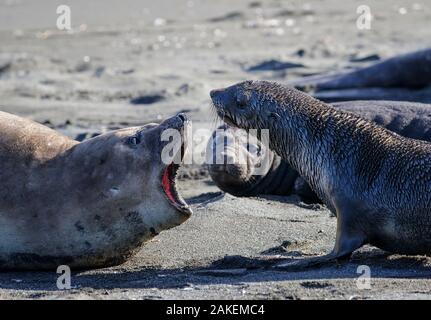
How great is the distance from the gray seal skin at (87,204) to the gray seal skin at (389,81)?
477 cm

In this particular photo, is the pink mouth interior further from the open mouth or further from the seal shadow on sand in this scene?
the seal shadow on sand

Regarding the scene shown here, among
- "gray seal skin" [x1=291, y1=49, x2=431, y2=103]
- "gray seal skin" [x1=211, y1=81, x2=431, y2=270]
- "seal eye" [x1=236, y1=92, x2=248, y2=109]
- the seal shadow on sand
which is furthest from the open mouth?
"gray seal skin" [x1=291, y1=49, x2=431, y2=103]

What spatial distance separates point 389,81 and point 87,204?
18.0 ft

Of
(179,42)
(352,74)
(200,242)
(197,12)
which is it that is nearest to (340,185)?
(200,242)

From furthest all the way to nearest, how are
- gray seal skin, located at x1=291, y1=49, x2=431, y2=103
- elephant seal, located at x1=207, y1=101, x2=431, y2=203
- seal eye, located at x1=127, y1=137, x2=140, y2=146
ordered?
gray seal skin, located at x1=291, y1=49, x2=431, y2=103, elephant seal, located at x1=207, y1=101, x2=431, y2=203, seal eye, located at x1=127, y1=137, x2=140, y2=146

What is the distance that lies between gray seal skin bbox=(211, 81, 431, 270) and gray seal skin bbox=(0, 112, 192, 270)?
0.81m

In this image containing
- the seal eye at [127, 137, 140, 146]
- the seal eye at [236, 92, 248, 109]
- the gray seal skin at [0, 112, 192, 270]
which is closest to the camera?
the gray seal skin at [0, 112, 192, 270]

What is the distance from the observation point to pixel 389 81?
10.9 metres

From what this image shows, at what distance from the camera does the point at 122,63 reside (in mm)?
14008

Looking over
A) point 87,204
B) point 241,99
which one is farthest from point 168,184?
point 241,99

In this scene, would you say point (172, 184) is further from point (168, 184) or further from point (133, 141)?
point (133, 141)

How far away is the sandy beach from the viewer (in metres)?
5.79
